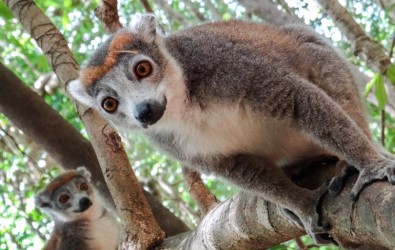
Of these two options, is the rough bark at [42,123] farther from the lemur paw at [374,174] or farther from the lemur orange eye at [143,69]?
the lemur paw at [374,174]

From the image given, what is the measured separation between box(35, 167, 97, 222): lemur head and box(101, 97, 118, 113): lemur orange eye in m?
3.52

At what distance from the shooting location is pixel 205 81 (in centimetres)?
300

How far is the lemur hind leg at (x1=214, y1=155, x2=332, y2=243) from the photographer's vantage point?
2.56 meters

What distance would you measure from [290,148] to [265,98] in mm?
522

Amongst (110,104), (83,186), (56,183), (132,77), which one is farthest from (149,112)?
(56,183)

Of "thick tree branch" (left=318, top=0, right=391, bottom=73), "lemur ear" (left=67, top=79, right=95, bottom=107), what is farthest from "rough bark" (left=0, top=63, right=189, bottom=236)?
"thick tree branch" (left=318, top=0, right=391, bottom=73)

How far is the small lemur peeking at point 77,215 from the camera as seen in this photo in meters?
6.38

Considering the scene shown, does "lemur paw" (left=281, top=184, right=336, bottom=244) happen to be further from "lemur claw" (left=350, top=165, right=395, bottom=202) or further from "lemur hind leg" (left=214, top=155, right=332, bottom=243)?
"lemur claw" (left=350, top=165, right=395, bottom=202)

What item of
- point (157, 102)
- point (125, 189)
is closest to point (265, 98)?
point (157, 102)

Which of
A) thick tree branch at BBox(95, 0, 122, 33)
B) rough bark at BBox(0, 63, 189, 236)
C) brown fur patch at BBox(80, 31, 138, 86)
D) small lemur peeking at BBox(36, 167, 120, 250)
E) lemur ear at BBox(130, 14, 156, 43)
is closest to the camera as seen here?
brown fur patch at BBox(80, 31, 138, 86)

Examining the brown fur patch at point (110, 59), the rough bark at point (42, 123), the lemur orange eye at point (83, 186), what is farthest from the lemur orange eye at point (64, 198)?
the brown fur patch at point (110, 59)

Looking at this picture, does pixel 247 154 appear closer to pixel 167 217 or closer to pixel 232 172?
pixel 232 172

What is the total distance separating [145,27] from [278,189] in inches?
52.1

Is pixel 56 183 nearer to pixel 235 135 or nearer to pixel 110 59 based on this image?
pixel 110 59
